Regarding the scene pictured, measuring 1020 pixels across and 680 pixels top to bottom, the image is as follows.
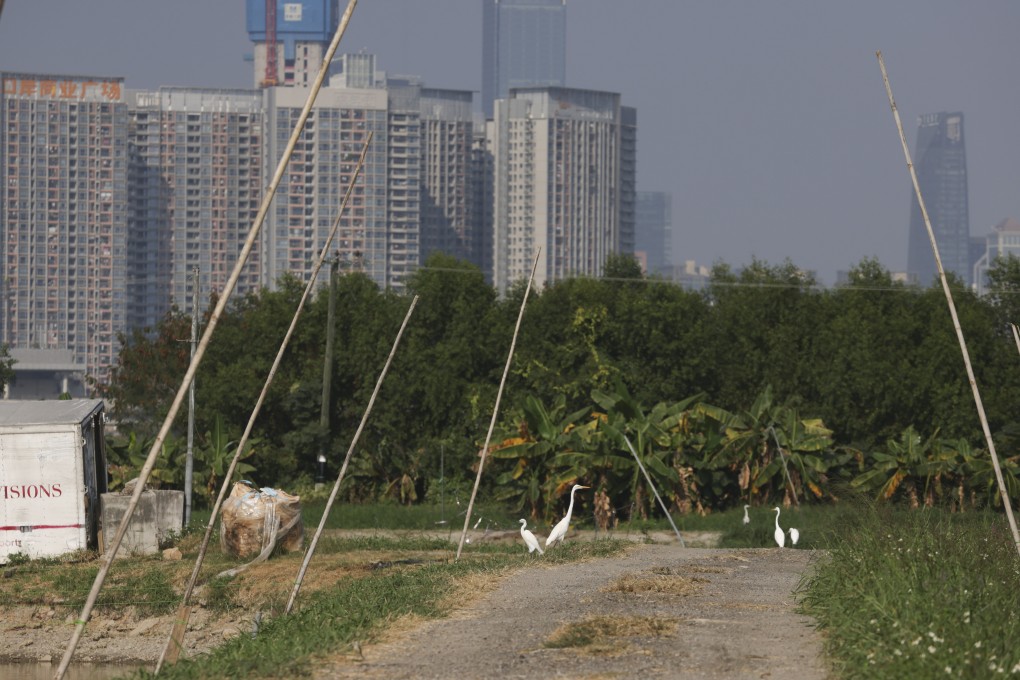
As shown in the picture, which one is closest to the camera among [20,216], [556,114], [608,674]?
[608,674]

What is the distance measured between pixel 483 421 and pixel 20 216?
325 feet

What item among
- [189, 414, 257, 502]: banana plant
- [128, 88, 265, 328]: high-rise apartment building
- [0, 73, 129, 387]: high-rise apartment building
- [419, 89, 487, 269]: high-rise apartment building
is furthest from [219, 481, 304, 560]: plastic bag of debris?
[419, 89, 487, 269]: high-rise apartment building

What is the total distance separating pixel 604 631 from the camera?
9945 mm

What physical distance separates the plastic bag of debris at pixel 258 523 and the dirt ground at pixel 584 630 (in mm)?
2183

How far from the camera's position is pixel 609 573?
1355cm

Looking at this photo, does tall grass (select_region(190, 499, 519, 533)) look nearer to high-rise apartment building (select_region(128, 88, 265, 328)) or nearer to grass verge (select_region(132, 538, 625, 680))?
grass verge (select_region(132, 538, 625, 680))

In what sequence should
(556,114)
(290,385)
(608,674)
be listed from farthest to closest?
(556,114), (290,385), (608,674)

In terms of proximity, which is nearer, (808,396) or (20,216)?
(808,396)

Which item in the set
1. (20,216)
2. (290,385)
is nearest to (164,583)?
(290,385)

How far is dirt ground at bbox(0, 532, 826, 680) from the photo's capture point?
29.3 feet

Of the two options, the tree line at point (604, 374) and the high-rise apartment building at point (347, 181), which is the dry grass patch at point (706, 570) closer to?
the tree line at point (604, 374)

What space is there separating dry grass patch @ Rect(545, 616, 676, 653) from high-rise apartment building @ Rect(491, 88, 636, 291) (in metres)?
149

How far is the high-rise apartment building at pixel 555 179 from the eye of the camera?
162125mm

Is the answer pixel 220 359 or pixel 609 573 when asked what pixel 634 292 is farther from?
pixel 609 573
